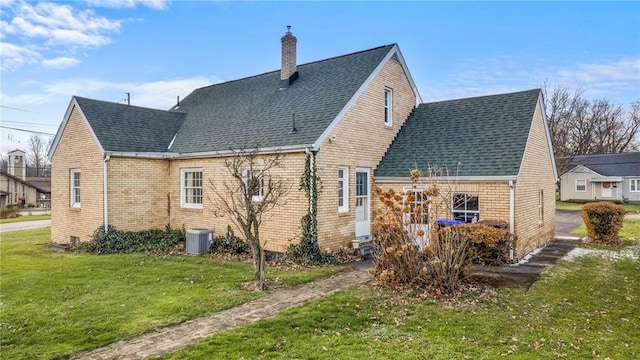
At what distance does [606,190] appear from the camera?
4350 centimetres

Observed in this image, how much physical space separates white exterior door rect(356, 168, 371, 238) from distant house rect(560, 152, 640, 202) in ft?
133

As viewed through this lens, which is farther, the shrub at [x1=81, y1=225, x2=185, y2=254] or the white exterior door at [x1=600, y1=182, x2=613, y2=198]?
the white exterior door at [x1=600, y1=182, x2=613, y2=198]

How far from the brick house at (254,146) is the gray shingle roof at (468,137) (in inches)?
31.0

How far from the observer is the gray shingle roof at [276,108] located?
13.2 meters

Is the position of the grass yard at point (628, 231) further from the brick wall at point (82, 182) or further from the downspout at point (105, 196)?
the brick wall at point (82, 182)

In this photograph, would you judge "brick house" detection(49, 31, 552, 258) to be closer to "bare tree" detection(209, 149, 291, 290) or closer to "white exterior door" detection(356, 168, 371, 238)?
"white exterior door" detection(356, 168, 371, 238)

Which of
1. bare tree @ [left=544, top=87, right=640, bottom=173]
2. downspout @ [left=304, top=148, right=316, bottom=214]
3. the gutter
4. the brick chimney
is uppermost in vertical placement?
bare tree @ [left=544, top=87, right=640, bottom=173]

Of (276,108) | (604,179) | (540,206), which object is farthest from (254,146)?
(604,179)

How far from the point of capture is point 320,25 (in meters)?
18.2

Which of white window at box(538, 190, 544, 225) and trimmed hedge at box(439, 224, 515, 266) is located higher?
white window at box(538, 190, 544, 225)

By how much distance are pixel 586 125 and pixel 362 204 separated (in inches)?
2062

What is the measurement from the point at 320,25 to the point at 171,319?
15.1 meters

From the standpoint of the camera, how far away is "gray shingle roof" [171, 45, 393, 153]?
1322cm

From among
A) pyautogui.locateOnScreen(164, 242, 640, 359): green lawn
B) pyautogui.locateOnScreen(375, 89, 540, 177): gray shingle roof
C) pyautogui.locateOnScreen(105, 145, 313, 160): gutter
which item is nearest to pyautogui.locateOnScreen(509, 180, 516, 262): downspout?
pyautogui.locateOnScreen(375, 89, 540, 177): gray shingle roof
